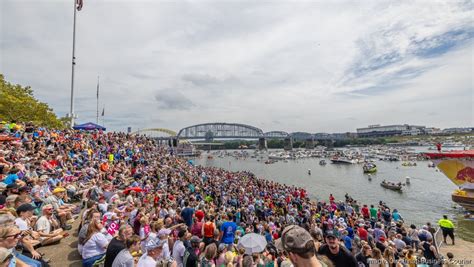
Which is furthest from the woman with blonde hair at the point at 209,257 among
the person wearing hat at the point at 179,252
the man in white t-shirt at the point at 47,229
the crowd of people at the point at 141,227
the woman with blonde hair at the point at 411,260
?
the woman with blonde hair at the point at 411,260

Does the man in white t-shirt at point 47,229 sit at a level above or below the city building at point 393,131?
below

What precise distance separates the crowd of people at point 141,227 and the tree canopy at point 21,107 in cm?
1258

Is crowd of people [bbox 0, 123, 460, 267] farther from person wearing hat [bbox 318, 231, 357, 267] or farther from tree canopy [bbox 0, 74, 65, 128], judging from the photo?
tree canopy [bbox 0, 74, 65, 128]

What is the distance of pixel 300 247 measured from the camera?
169cm

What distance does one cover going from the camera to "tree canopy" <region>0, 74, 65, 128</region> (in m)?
23.4

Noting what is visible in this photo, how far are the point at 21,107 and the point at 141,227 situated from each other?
2866cm

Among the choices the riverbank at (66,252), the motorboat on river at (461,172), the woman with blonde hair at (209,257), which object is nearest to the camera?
the woman with blonde hair at (209,257)

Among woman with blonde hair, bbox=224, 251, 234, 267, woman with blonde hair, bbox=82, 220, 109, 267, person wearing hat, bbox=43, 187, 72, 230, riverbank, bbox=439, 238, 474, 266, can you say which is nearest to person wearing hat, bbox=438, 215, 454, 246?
riverbank, bbox=439, 238, 474, 266

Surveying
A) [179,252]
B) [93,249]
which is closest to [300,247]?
[179,252]

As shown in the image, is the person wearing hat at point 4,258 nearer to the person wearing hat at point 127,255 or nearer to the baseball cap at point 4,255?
the baseball cap at point 4,255

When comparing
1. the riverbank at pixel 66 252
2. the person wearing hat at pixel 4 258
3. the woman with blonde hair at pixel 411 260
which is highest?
the person wearing hat at pixel 4 258

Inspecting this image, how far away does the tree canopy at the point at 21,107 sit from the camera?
922 inches

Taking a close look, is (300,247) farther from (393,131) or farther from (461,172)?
(393,131)

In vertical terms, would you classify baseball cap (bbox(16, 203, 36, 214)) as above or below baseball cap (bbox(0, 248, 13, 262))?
below
